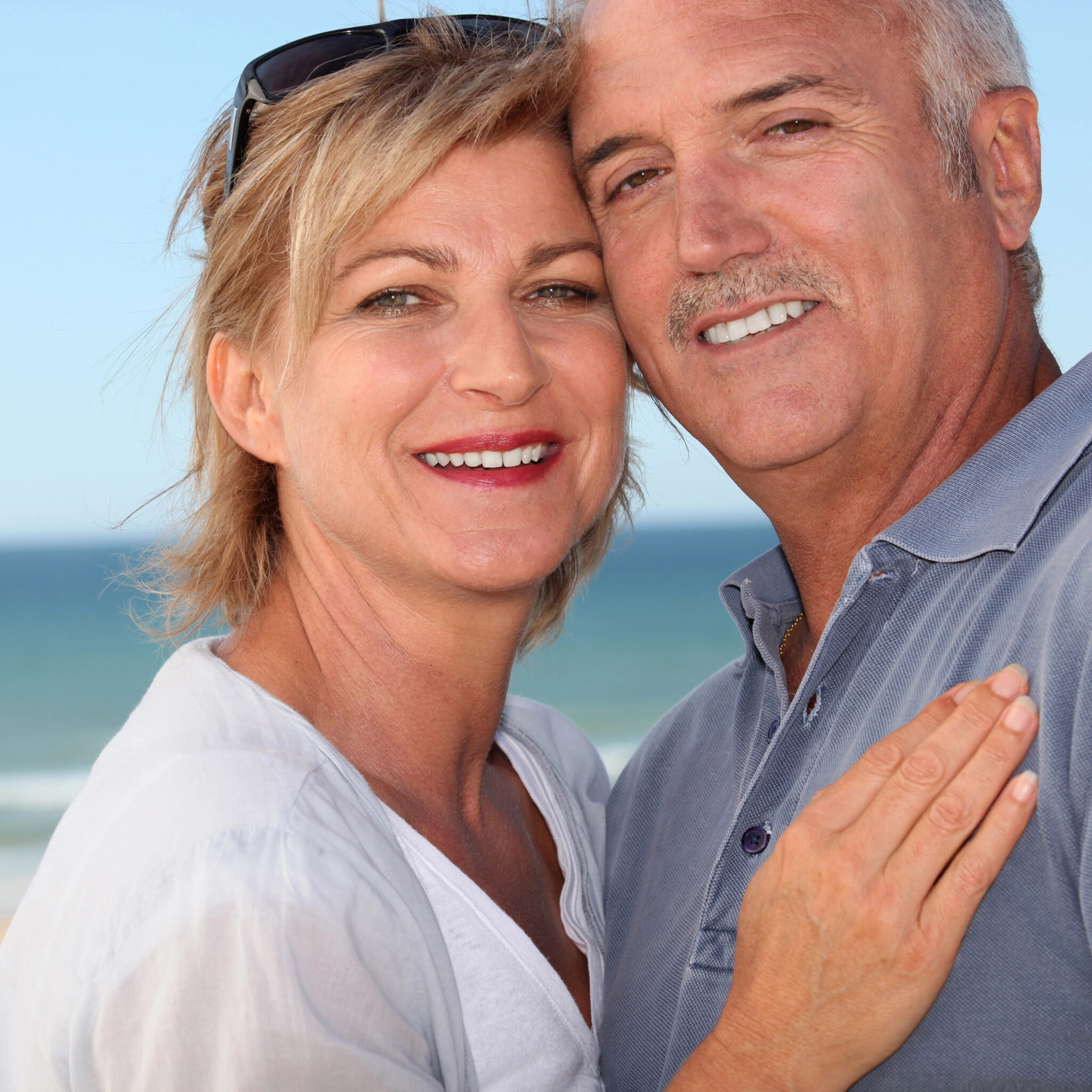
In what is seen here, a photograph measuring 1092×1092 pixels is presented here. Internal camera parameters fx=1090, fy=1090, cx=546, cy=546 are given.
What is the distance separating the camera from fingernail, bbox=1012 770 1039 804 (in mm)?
1440

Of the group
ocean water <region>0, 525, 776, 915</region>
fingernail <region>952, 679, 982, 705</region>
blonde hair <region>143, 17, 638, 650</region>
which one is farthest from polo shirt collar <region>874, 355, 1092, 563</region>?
ocean water <region>0, 525, 776, 915</region>

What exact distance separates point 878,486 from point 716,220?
66cm

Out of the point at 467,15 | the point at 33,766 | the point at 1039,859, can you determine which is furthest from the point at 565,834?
the point at 33,766

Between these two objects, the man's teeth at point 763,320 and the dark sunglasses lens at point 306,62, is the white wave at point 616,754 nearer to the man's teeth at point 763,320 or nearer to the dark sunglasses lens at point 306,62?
the man's teeth at point 763,320

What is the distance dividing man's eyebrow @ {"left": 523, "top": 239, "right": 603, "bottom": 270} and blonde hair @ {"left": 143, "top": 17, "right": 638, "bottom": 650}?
0.79ft

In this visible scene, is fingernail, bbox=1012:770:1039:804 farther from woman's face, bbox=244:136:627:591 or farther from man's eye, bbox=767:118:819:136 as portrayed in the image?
man's eye, bbox=767:118:819:136

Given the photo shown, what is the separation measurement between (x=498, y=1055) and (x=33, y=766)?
15946 mm

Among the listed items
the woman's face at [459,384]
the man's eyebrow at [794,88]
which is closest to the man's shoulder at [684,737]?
the woman's face at [459,384]

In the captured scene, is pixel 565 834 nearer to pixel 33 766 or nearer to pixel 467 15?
pixel 467 15

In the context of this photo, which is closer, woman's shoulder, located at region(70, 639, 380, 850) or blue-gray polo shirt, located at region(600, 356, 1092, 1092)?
blue-gray polo shirt, located at region(600, 356, 1092, 1092)

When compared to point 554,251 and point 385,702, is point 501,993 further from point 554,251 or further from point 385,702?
point 554,251

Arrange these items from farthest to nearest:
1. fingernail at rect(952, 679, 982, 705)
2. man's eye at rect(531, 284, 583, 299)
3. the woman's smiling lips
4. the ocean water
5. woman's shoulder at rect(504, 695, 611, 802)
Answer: the ocean water
woman's shoulder at rect(504, 695, 611, 802)
man's eye at rect(531, 284, 583, 299)
the woman's smiling lips
fingernail at rect(952, 679, 982, 705)

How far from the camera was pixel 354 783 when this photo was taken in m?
1.91

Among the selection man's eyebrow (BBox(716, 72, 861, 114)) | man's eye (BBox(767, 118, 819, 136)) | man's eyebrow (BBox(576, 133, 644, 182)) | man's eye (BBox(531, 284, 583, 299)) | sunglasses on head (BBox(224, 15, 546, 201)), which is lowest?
man's eye (BBox(531, 284, 583, 299))
